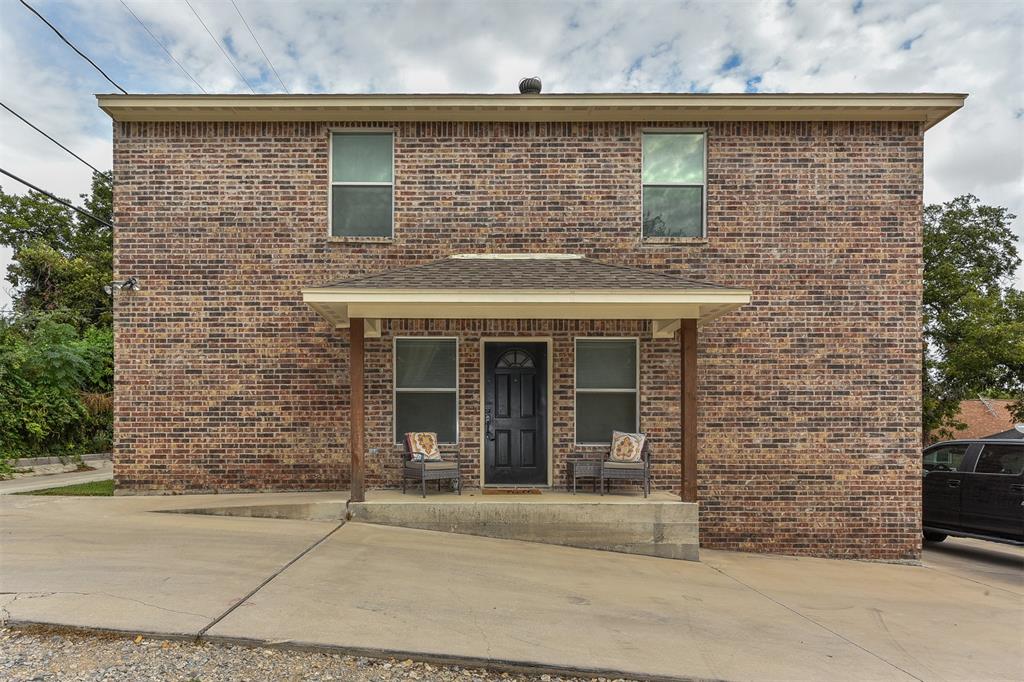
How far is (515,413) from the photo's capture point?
8828 mm

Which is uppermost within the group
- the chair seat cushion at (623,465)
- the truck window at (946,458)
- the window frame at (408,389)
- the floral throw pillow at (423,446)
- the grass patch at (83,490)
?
the window frame at (408,389)

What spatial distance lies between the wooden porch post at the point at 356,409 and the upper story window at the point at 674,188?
14.2ft

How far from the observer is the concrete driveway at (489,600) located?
14.0 ft

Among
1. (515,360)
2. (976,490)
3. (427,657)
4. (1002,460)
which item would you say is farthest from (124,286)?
(1002,460)

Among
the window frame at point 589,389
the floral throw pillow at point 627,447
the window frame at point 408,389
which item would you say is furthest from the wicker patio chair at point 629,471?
the window frame at point 408,389

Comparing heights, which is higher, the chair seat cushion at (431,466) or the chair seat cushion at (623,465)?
the chair seat cushion at (623,465)

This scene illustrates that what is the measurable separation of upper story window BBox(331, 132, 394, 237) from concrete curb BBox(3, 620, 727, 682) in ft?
19.4

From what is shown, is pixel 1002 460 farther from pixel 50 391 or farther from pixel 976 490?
pixel 50 391

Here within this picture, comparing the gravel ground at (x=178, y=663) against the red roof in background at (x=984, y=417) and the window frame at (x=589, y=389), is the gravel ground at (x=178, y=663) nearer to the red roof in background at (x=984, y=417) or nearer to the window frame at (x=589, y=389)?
the window frame at (x=589, y=389)

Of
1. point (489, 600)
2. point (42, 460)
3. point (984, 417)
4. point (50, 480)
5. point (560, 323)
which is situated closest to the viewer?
point (489, 600)

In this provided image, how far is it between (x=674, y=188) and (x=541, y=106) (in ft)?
7.32

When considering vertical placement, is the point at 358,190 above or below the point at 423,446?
above

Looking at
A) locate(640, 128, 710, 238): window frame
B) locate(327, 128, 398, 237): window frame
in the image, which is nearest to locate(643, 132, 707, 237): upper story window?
locate(640, 128, 710, 238): window frame

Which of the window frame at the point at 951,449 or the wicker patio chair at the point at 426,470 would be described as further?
the window frame at the point at 951,449
